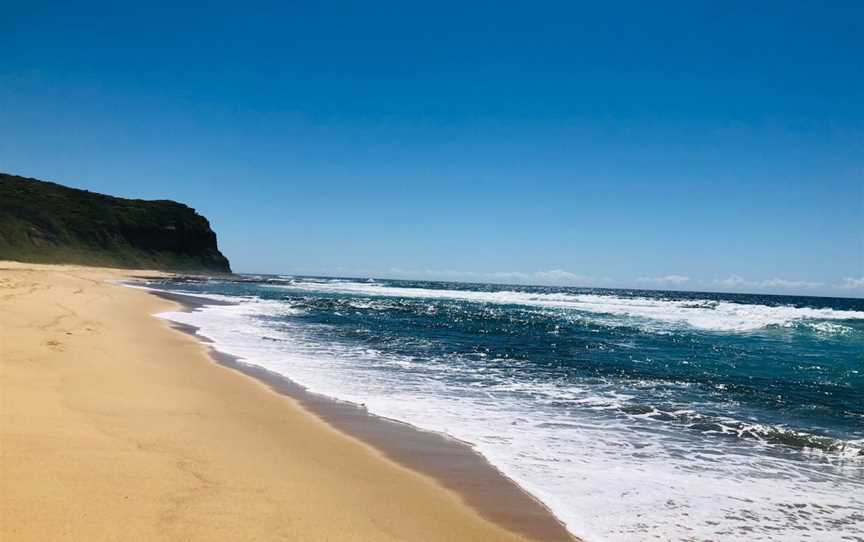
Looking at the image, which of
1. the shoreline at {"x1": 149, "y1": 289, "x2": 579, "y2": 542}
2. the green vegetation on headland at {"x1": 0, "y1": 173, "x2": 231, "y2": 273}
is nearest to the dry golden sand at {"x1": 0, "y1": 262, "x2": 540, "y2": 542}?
the shoreline at {"x1": 149, "y1": 289, "x2": 579, "y2": 542}

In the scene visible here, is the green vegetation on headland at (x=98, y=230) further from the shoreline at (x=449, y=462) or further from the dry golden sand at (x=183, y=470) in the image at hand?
the shoreline at (x=449, y=462)

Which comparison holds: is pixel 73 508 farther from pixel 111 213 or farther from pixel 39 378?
pixel 111 213

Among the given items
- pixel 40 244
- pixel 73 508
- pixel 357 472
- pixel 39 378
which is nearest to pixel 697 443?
pixel 357 472

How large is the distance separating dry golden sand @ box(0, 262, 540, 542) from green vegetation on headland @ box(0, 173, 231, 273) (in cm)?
6975

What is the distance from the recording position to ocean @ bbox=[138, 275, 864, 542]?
15.9 ft

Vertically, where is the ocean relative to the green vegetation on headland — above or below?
below

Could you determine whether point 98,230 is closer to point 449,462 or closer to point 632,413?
point 632,413

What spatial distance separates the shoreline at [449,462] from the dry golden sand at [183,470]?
0.62ft

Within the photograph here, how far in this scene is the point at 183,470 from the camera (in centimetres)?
449

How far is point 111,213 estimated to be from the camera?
9062 cm

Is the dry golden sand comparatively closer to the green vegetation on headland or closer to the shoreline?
the shoreline

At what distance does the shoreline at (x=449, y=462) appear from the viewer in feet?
14.6

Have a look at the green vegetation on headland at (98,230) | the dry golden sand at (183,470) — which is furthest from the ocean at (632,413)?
the green vegetation on headland at (98,230)

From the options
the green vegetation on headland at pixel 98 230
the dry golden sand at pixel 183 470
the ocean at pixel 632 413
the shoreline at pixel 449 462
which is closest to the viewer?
the dry golden sand at pixel 183 470
